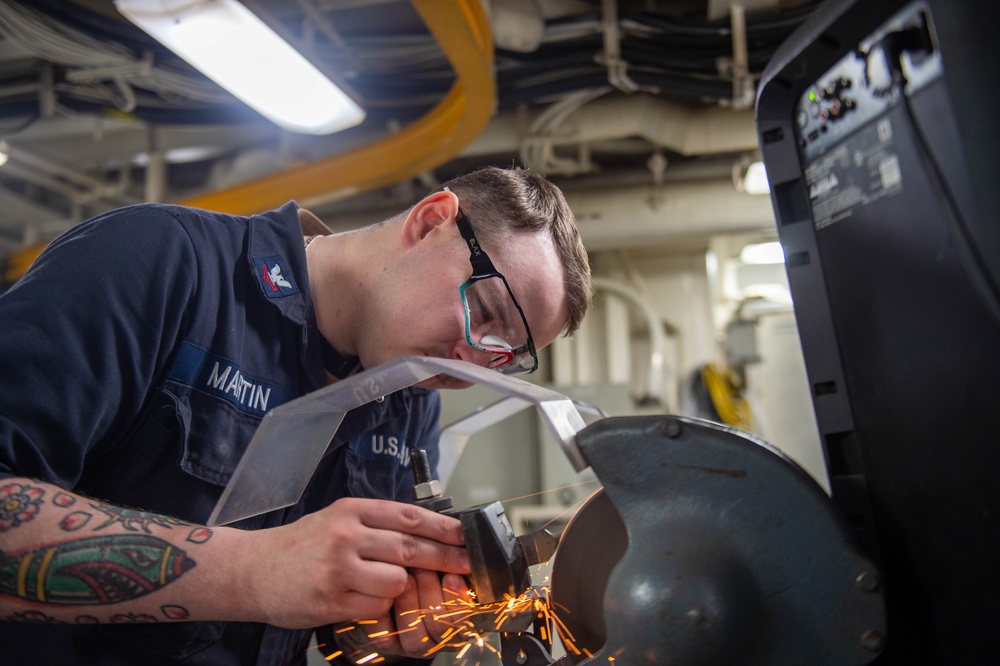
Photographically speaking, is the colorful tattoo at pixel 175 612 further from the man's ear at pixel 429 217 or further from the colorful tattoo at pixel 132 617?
the man's ear at pixel 429 217

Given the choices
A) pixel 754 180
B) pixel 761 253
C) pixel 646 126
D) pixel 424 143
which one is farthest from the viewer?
pixel 761 253

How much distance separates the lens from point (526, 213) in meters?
1.31

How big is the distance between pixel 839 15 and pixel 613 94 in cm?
238

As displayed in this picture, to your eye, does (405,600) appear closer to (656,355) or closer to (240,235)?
(240,235)

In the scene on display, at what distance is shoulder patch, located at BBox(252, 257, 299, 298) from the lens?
4.04 ft

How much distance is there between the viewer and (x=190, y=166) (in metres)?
3.65

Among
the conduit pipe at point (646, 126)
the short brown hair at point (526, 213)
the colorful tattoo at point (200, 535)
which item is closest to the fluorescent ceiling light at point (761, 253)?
the conduit pipe at point (646, 126)

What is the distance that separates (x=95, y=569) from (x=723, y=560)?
2.41 ft

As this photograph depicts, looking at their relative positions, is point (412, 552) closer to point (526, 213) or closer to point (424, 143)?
point (526, 213)

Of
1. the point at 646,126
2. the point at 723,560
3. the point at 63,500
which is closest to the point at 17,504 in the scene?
the point at 63,500

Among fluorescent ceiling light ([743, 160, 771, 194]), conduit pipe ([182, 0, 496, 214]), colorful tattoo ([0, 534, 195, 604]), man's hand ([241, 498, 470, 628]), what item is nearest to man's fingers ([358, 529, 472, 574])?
man's hand ([241, 498, 470, 628])

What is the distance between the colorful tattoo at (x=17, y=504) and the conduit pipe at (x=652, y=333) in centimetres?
314

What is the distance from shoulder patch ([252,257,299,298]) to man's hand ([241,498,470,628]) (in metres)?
0.45

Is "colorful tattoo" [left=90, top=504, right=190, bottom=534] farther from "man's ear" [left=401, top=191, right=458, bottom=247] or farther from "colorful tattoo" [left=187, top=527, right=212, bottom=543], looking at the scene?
"man's ear" [left=401, top=191, right=458, bottom=247]
